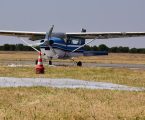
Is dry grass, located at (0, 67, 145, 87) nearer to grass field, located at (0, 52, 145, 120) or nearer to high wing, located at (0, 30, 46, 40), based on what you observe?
grass field, located at (0, 52, 145, 120)

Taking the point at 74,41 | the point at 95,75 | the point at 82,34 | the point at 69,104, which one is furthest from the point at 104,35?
the point at 69,104

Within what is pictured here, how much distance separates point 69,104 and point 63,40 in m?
27.9

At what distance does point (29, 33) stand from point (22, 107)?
31.1m

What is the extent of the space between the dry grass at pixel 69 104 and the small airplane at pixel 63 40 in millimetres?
23305

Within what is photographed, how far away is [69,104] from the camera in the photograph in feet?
34.7

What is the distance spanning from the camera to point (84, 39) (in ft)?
134

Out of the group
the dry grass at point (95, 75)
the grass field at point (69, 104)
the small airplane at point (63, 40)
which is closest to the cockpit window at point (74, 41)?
the small airplane at point (63, 40)

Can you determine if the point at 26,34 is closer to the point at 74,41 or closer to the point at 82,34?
the point at 74,41

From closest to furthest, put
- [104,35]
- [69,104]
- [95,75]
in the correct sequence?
[69,104]
[95,75]
[104,35]

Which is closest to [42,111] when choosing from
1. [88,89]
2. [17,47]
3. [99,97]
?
[99,97]

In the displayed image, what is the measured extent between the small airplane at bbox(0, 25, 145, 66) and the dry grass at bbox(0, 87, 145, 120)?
76.5 ft

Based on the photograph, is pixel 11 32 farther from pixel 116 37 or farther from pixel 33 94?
pixel 33 94

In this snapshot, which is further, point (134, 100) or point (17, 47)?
point (17, 47)

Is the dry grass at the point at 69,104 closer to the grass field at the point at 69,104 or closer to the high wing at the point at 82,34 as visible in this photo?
the grass field at the point at 69,104
